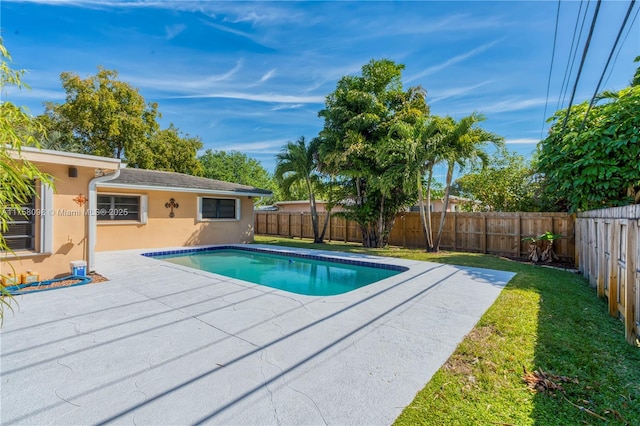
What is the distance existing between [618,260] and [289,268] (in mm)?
8035

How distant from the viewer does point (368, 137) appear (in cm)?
1282

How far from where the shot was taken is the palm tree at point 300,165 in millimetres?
14734

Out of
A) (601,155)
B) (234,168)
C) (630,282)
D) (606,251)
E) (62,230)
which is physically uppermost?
(234,168)

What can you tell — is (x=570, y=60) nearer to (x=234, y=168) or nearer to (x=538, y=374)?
(x=538, y=374)

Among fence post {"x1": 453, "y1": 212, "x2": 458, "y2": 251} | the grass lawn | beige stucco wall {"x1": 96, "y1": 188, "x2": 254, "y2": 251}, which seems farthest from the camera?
fence post {"x1": 453, "y1": 212, "x2": 458, "y2": 251}

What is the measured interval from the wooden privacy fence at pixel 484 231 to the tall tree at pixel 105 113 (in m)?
16.8

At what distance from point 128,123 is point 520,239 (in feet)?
82.3

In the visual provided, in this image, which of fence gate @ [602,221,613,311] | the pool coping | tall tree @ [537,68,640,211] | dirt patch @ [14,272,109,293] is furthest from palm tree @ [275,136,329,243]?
fence gate @ [602,221,613,311]

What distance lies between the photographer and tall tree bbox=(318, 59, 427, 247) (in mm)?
12102

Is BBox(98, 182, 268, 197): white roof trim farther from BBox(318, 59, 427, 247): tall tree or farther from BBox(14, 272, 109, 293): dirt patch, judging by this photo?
BBox(14, 272, 109, 293): dirt patch

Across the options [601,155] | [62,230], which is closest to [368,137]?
[601,155]

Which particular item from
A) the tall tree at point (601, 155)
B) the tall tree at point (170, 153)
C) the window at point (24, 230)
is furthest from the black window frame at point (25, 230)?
the tall tree at point (170, 153)

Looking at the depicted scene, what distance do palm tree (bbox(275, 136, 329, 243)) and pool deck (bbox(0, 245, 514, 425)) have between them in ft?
31.7

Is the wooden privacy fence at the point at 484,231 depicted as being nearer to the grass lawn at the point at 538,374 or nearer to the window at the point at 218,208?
the window at the point at 218,208
